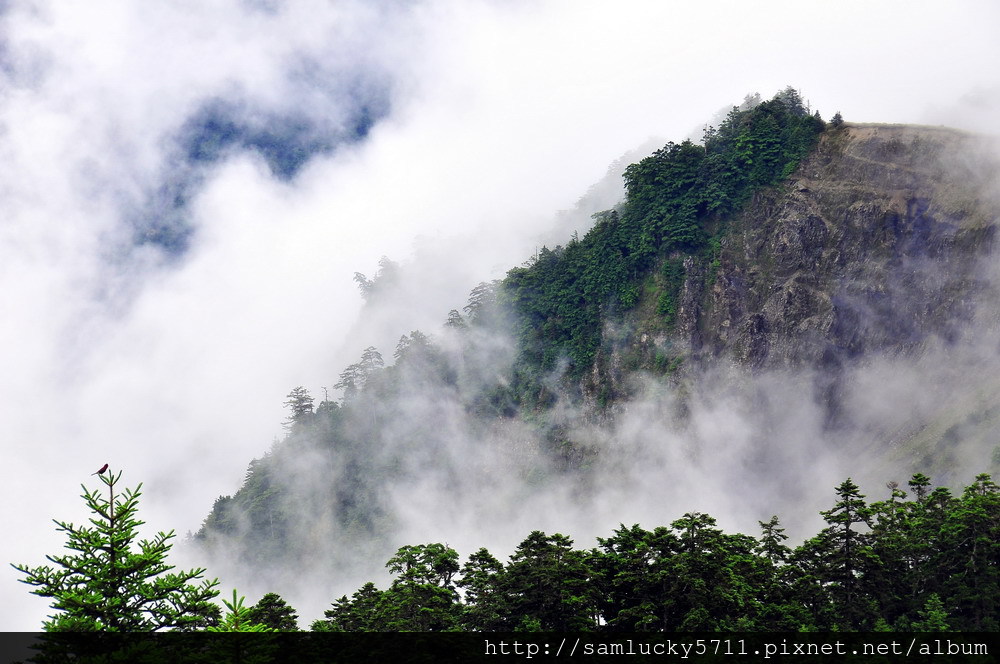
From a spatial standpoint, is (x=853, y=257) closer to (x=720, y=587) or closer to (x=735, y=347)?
(x=735, y=347)

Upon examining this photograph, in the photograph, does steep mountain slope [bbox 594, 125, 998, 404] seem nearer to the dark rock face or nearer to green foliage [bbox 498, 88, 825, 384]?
the dark rock face

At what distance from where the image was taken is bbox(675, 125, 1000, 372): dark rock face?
91.1 m

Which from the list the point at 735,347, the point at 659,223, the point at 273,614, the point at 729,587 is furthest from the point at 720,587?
the point at 659,223

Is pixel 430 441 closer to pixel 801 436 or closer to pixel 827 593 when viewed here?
pixel 801 436

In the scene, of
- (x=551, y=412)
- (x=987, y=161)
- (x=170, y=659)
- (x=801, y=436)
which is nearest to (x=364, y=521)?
(x=551, y=412)

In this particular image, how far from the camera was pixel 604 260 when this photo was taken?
105500 mm

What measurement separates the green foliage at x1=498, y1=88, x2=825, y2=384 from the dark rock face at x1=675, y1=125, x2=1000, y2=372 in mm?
2488

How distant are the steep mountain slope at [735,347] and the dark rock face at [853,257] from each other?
19 centimetres

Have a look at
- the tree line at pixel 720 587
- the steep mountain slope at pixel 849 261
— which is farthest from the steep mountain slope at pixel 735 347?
the tree line at pixel 720 587

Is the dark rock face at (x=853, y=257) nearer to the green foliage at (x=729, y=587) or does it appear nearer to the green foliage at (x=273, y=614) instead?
the green foliage at (x=729, y=587)

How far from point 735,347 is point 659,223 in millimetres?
15683

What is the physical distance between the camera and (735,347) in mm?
96875

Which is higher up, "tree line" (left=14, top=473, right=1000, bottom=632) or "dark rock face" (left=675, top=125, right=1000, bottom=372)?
"dark rock face" (left=675, top=125, right=1000, bottom=372)

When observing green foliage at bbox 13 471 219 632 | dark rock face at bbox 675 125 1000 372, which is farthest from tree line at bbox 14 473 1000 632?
dark rock face at bbox 675 125 1000 372
